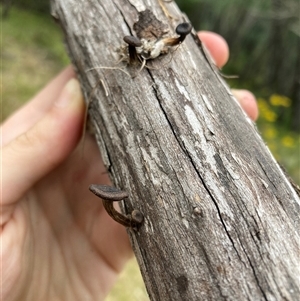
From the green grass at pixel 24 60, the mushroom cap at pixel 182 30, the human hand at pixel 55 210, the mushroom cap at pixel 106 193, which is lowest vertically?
the green grass at pixel 24 60

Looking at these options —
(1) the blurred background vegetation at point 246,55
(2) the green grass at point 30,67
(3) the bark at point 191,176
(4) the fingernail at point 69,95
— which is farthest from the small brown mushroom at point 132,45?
(1) the blurred background vegetation at point 246,55

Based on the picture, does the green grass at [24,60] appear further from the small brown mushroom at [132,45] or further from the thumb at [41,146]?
the small brown mushroom at [132,45]

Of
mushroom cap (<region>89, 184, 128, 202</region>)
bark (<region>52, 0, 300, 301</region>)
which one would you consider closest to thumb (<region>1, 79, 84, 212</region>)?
bark (<region>52, 0, 300, 301</region>)

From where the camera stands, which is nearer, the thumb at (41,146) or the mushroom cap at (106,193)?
the mushroom cap at (106,193)

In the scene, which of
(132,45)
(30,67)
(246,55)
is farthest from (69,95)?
(246,55)

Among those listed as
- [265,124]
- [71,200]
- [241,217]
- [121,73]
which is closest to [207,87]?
[121,73]

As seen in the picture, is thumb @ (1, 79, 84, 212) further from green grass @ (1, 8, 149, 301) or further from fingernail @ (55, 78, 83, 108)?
green grass @ (1, 8, 149, 301)
